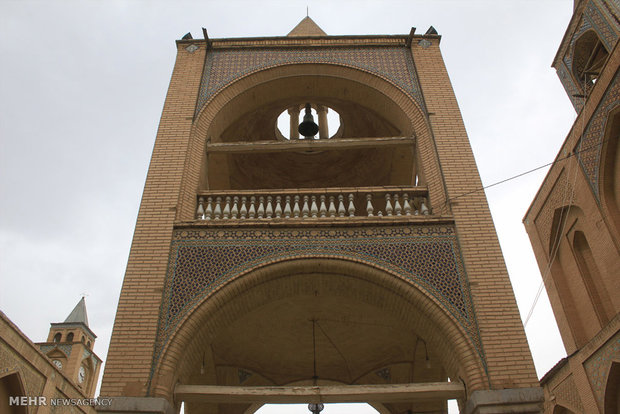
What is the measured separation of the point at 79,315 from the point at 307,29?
129 ft

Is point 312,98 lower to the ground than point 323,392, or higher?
higher

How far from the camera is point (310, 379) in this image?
27.5 feet

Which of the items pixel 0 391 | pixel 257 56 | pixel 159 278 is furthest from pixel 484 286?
pixel 0 391

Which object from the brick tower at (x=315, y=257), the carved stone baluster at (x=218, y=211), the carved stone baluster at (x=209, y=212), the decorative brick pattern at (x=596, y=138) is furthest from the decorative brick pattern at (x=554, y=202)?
the carved stone baluster at (x=209, y=212)

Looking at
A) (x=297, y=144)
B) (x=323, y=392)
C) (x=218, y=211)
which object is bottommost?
(x=323, y=392)

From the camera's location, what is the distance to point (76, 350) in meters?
34.5

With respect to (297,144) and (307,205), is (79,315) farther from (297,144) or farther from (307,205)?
(307,205)

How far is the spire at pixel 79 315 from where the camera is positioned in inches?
1619

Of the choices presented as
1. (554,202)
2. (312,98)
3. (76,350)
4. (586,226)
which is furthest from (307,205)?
(76,350)

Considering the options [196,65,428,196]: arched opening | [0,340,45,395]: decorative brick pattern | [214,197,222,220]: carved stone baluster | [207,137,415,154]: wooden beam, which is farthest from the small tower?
[214,197,222,220]: carved stone baluster

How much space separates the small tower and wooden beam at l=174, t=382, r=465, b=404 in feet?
99.7

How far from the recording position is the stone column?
992 centimetres

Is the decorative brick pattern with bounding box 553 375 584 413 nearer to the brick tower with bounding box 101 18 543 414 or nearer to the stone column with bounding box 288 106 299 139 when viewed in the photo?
the brick tower with bounding box 101 18 543 414

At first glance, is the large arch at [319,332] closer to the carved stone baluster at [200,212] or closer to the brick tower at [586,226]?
the carved stone baluster at [200,212]
